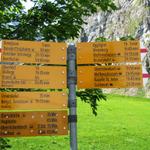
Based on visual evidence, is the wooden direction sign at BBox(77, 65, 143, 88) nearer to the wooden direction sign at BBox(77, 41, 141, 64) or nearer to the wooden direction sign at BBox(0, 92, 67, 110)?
the wooden direction sign at BBox(77, 41, 141, 64)

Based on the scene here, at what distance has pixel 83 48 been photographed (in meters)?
9.70

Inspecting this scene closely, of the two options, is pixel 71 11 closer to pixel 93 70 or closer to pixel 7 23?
pixel 7 23

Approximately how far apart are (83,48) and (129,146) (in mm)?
14031

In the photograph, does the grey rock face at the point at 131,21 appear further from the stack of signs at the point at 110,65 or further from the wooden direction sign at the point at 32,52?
the wooden direction sign at the point at 32,52

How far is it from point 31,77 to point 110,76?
1485 millimetres

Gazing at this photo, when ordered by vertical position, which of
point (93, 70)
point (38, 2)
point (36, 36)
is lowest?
point (93, 70)

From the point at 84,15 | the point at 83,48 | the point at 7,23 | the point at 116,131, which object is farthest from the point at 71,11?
the point at 116,131

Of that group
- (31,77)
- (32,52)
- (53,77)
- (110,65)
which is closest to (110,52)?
(110,65)

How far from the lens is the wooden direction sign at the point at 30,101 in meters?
9.36

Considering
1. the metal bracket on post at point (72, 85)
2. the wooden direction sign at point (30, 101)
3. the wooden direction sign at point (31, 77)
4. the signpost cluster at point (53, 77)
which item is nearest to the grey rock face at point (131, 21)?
the signpost cluster at point (53, 77)

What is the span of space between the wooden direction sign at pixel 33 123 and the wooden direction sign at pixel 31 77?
532mm

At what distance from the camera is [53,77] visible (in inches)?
375

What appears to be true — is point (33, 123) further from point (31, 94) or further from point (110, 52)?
point (110, 52)

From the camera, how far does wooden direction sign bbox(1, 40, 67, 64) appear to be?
9359 mm
